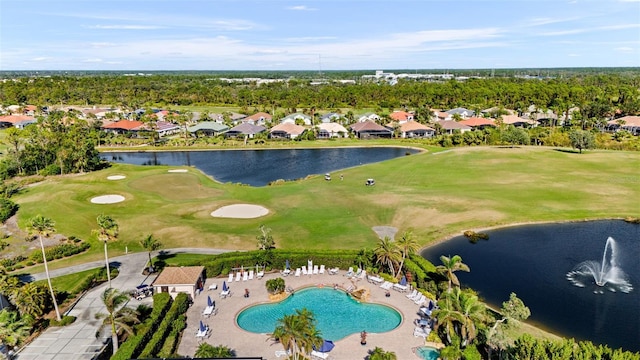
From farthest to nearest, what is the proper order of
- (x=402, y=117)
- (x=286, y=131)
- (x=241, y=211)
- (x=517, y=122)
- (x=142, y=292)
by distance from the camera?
(x=402, y=117), (x=517, y=122), (x=286, y=131), (x=241, y=211), (x=142, y=292)

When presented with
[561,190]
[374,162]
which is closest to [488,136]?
[374,162]

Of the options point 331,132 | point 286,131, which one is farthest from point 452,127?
point 286,131

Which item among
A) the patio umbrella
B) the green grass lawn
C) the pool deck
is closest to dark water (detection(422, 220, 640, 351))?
the green grass lawn

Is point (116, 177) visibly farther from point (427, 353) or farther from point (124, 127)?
point (427, 353)

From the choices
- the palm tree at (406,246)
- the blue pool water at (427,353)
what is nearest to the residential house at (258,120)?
the palm tree at (406,246)

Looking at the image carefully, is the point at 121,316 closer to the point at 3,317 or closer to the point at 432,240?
the point at 3,317

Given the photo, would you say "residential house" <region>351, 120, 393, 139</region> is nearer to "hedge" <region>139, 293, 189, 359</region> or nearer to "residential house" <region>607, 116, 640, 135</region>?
"residential house" <region>607, 116, 640, 135</region>
